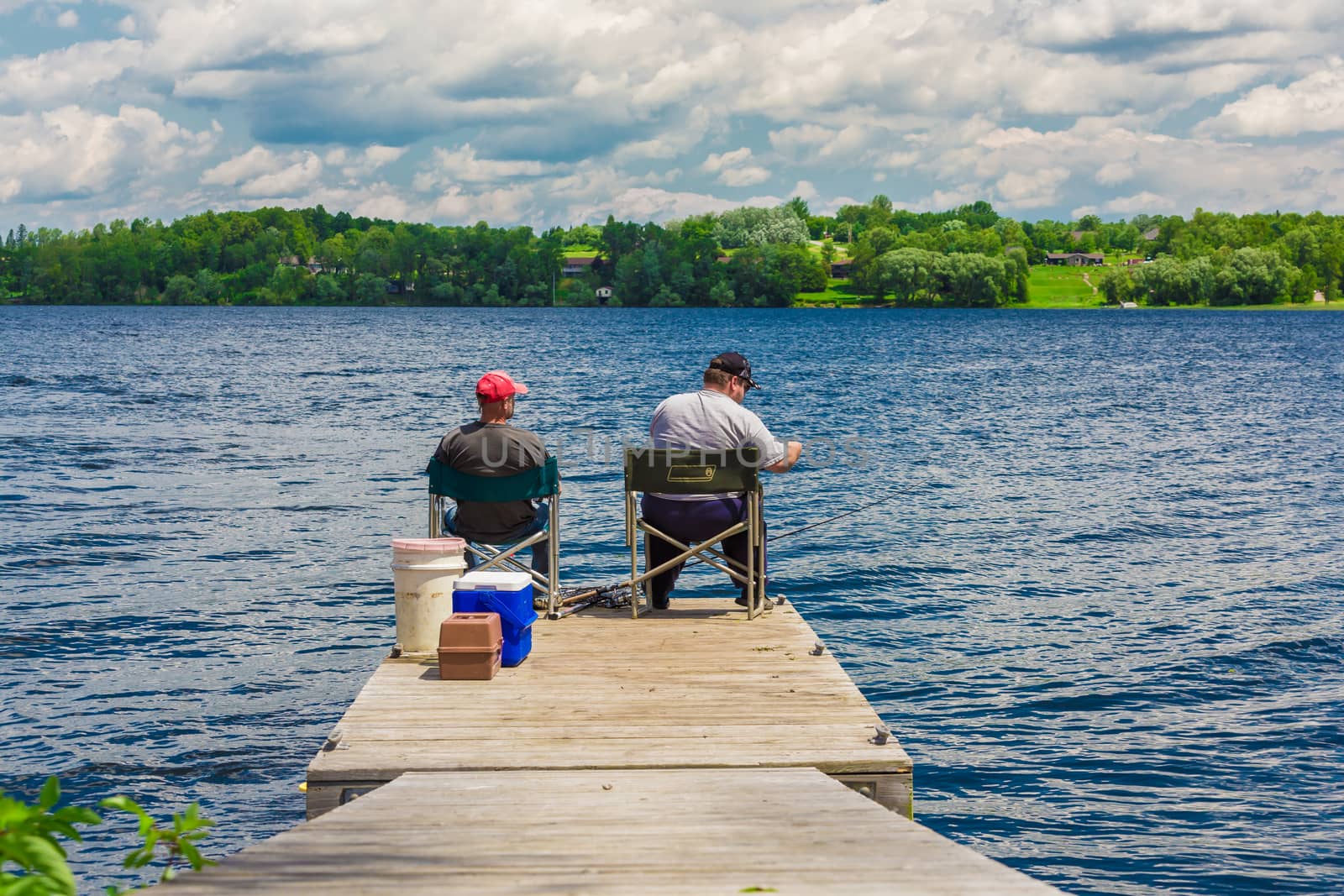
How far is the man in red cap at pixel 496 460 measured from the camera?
25.0 feet

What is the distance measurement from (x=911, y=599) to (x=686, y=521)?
18.1 ft

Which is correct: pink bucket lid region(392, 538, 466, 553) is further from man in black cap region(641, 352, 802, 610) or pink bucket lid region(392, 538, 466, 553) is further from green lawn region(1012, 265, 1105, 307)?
green lawn region(1012, 265, 1105, 307)

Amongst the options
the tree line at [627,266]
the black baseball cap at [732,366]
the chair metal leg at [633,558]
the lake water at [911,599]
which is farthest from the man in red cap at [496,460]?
the tree line at [627,266]

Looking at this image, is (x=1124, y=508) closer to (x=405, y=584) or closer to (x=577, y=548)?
(x=577, y=548)

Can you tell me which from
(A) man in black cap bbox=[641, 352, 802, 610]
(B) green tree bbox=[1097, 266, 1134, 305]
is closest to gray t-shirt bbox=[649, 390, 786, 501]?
(A) man in black cap bbox=[641, 352, 802, 610]

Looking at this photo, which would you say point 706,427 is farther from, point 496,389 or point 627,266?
point 627,266

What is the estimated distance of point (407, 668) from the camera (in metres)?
6.43

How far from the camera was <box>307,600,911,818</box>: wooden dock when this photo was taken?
5027 mm

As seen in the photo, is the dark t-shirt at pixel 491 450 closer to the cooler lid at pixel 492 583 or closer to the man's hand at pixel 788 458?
the cooler lid at pixel 492 583

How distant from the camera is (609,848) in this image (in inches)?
139

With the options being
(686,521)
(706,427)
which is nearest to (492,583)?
(686,521)

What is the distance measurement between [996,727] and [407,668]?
4261 millimetres

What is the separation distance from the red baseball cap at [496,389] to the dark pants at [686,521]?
1098 millimetres

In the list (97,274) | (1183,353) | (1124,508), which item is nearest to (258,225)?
(97,274)
